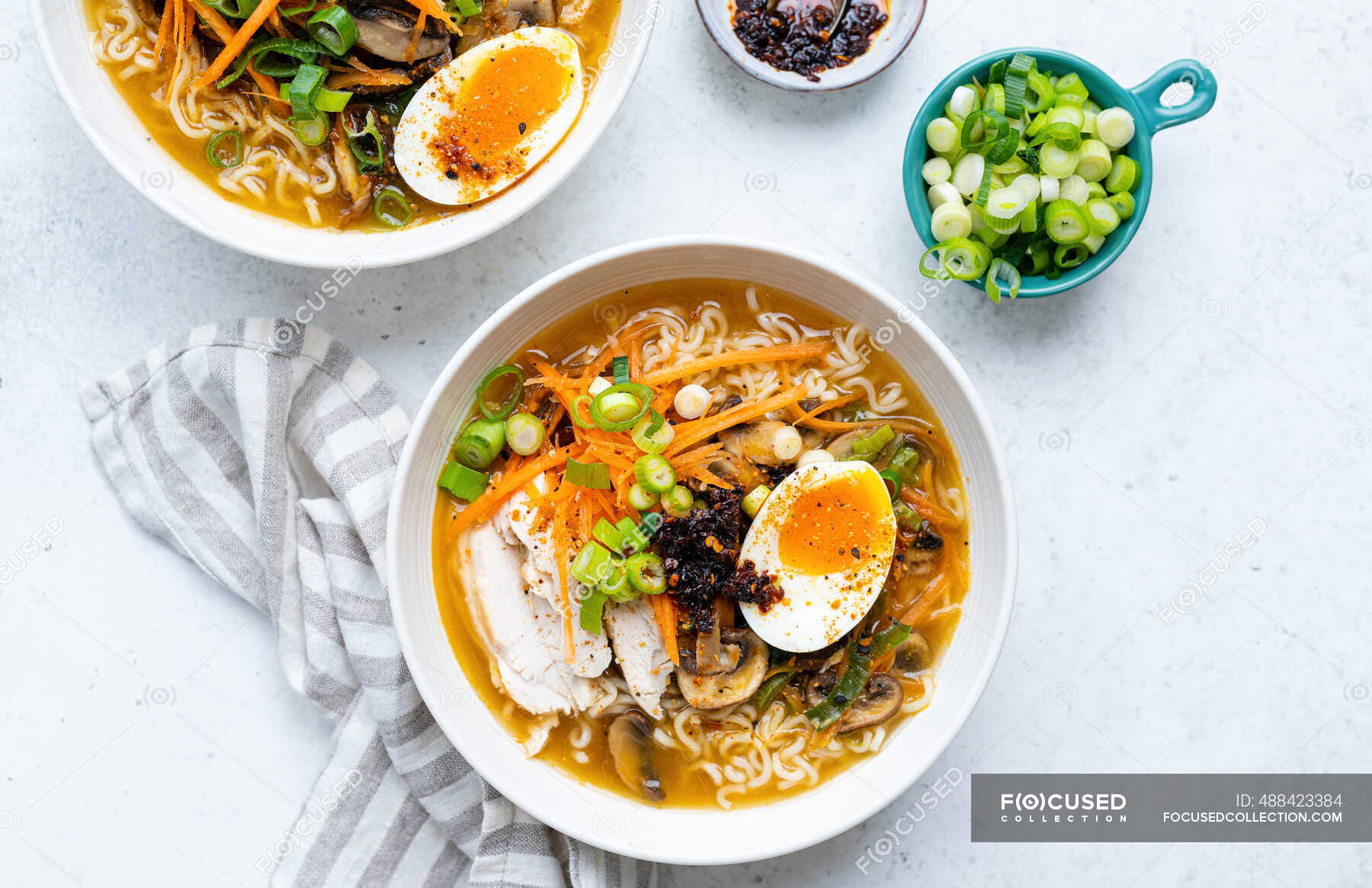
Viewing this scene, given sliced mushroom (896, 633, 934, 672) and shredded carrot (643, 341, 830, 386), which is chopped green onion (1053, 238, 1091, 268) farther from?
sliced mushroom (896, 633, 934, 672)

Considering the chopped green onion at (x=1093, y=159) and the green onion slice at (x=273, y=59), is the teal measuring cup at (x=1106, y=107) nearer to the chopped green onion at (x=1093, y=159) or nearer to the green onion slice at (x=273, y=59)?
the chopped green onion at (x=1093, y=159)

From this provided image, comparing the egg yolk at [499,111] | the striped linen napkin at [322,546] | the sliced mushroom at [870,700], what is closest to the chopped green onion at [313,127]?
the egg yolk at [499,111]

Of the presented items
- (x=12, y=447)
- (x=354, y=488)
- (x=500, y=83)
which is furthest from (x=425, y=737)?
(x=500, y=83)

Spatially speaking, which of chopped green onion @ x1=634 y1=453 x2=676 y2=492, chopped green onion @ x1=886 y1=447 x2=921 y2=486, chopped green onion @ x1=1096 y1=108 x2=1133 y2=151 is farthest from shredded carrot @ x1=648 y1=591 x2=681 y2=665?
chopped green onion @ x1=1096 y1=108 x2=1133 y2=151

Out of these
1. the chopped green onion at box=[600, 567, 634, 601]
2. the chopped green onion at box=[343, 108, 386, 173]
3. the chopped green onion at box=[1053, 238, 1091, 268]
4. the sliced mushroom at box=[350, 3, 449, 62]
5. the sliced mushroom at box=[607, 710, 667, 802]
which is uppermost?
the sliced mushroom at box=[350, 3, 449, 62]

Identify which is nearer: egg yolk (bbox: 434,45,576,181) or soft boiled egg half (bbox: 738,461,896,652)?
soft boiled egg half (bbox: 738,461,896,652)

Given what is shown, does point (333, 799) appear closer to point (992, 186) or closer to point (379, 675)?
point (379, 675)
